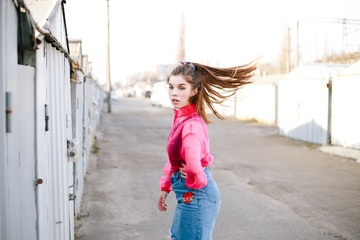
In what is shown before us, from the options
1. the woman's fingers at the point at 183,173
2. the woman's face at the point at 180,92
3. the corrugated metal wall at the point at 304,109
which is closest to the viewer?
the woman's fingers at the point at 183,173

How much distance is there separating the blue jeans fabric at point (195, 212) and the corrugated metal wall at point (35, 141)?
1.02 meters

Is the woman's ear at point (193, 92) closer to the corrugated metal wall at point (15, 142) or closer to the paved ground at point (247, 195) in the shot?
the corrugated metal wall at point (15, 142)

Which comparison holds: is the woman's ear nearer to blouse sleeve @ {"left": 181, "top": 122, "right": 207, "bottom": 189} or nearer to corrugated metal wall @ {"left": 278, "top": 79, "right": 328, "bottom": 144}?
blouse sleeve @ {"left": 181, "top": 122, "right": 207, "bottom": 189}

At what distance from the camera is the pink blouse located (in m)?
2.41

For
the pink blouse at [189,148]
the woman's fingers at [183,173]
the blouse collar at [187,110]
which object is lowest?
the woman's fingers at [183,173]

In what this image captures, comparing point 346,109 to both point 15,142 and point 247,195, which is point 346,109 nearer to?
point 247,195

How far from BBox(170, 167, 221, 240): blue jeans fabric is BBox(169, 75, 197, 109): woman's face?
0.59 meters

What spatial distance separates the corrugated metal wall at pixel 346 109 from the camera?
1123cm

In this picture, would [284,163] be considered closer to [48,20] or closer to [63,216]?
[63,216]

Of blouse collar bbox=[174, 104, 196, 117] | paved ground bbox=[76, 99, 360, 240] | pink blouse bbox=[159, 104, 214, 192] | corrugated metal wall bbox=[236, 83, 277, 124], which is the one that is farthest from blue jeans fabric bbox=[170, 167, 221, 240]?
corrugated metal wall bbox=[236, 83, 277, 124]

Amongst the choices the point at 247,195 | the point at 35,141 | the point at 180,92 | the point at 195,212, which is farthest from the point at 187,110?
the point at 247,195

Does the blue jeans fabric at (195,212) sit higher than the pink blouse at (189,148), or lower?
lower

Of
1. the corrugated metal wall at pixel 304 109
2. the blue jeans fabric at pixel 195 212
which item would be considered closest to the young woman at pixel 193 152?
the blue jeans fabric at pixel 195 212

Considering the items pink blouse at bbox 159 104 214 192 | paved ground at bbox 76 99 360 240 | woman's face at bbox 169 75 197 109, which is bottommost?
paved ground at bbox 76 99 360 240
